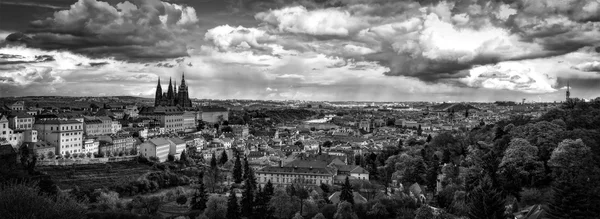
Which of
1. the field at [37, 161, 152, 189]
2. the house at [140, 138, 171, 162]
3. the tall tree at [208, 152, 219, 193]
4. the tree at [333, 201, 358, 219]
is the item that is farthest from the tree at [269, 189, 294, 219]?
the house at [140, 138, 171, 162]

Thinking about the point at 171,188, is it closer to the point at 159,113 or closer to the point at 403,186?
the point at 403,186

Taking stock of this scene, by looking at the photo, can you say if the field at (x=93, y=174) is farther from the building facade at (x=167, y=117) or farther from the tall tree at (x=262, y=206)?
the building facade at (x=167, y=117)

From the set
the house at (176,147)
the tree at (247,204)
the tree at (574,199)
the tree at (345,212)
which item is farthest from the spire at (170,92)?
the tree at (574,199)

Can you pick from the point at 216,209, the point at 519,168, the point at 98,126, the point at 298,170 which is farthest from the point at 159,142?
the point at 519,168

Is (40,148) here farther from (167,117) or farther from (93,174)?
(167,117)

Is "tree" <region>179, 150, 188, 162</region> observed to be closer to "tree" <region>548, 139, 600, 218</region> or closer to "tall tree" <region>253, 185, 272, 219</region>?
"tall tree" <region>253, 185, 272, 219</region>

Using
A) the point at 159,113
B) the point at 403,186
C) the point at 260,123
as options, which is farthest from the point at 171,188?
the point at 260,123
